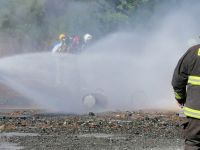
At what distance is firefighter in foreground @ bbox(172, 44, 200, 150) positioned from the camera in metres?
5.53

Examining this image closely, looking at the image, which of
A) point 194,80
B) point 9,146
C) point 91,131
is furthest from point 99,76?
point 194,80

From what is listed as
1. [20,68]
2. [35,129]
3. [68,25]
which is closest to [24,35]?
[68,25]

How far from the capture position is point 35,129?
1016 cm

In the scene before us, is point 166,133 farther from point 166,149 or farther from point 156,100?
point 156,100

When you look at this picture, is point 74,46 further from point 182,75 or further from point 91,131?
point 182,75

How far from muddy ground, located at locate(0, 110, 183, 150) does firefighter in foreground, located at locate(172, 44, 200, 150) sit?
2813 mm

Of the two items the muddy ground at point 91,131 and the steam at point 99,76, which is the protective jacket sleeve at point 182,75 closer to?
the muddy ground at point 91,131

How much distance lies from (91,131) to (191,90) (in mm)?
4627

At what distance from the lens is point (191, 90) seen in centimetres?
561

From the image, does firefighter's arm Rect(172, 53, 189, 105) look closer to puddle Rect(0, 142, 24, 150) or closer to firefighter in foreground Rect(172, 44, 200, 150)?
firefighter in foreground Rect(172, 44, 200, 150)

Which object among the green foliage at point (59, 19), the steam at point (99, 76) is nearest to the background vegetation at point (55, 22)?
the green foliage at point (59, 19)

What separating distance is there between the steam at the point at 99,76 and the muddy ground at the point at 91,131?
208 cm

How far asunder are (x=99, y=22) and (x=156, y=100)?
14.2 metres

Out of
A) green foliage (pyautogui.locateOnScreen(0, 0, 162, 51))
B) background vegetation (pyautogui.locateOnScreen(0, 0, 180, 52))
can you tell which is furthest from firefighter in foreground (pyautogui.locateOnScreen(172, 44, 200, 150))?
background vegetation (pyautogui.locateOnScreen(0, 0, 180, 52))
